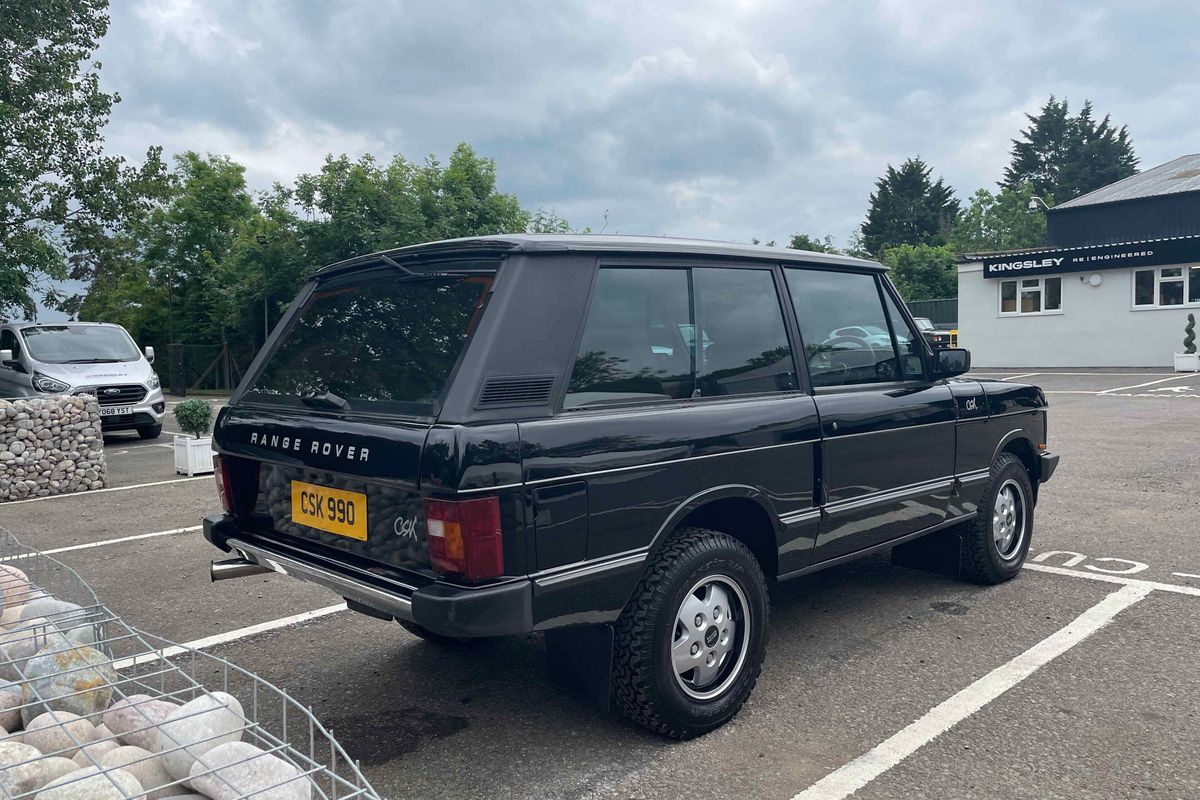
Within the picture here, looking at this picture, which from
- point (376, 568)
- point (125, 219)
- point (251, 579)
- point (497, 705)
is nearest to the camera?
point (376, 568)

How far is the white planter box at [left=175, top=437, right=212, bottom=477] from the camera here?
34.1ft

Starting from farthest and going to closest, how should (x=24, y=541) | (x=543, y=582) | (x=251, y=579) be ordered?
(x=24, y=541) → (x=251, y=579) → (x=543, y=582)

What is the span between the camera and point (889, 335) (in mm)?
4594

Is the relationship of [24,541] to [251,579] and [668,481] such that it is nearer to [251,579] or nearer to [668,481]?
[251,579]

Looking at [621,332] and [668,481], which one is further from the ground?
[621,332]

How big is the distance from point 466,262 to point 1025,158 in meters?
78.5

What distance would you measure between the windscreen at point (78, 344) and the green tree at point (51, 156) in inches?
32.6

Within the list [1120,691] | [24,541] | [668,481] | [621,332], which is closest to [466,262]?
[621,332]

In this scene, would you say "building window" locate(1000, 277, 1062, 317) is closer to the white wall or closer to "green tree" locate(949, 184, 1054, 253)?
the white wall

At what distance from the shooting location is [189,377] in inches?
1174

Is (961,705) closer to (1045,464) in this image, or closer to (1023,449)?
(1023,449)

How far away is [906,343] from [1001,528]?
4.67ft

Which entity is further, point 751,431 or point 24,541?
point 24,541

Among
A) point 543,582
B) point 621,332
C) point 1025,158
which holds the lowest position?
point 543,582
